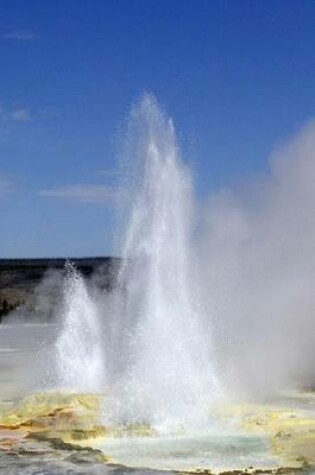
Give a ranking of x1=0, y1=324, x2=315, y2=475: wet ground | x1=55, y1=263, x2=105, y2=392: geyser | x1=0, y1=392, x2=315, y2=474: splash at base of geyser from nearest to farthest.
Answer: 1. x1=0, y1=324, x2=315, y2=475: wet ground
2. x1=0, y1=392, x2=315, y2=474: splash at base of geyser
3. x1=55, y1=263, x2=105, y2=392: geyser

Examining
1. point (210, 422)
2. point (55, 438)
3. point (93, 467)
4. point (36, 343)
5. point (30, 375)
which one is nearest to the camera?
point (93, 467)

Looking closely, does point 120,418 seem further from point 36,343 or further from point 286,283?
point 36,343

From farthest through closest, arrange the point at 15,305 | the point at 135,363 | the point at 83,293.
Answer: the point at 15,305 → the point at 83,293 → the point at 135,363

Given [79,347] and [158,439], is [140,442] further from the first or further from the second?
[79,347]

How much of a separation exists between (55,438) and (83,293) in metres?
5.78

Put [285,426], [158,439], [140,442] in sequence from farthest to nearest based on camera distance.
Result: [285,426], [158,439], [140,442]

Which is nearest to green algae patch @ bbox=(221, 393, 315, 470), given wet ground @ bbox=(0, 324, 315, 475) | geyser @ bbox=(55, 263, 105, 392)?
wet ground @ bbox=(0, 324, 315, 475)

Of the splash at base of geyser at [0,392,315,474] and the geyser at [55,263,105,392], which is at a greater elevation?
the geyser at [55,263,105,392]

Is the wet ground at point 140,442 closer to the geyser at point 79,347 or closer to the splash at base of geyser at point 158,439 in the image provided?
the splash at base of geyser at point 158,439

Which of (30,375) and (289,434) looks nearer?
(289,434)

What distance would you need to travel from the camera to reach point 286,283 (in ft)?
67.9

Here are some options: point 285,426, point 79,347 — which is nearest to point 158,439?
point 285,426

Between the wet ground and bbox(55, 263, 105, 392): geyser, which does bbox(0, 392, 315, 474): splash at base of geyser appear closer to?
the wet ground

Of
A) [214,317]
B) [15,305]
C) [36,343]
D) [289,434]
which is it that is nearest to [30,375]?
[214,317]
